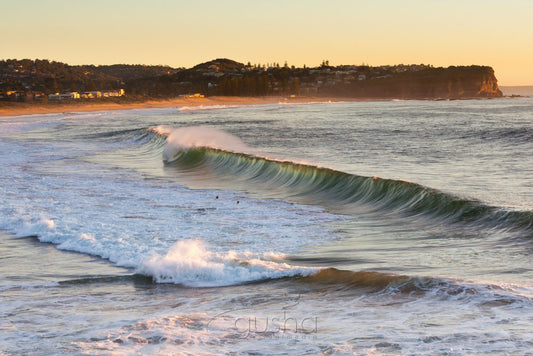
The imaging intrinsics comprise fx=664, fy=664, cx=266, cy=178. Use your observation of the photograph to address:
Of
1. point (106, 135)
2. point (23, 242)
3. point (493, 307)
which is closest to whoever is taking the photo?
point (493, 307)

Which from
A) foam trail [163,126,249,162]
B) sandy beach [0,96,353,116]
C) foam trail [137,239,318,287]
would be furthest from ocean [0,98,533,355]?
sandy beach [0,96,353,116]

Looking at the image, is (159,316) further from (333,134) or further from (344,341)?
(333,134)

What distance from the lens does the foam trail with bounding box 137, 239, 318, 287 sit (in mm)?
9664

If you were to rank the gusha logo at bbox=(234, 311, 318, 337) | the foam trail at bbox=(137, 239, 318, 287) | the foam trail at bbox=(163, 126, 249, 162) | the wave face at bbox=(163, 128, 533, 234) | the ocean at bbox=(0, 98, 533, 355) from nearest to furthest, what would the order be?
the ocean at bbox=(0, 98, 533, 355) → the gusha logo at bbox=(234, 311, 318, 337) → the foam trail at bbox=(137, 239, 318, 287) → the wave face at bbox=(163, 128, 533, 234) → the foam trail at bbox=(163, 126, 249, 162)

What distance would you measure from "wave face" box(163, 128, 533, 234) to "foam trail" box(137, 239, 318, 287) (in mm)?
5241

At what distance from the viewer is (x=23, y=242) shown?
12.8 metres

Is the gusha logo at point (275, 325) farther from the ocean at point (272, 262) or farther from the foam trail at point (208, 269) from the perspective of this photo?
the foam trail at point (208, 269)

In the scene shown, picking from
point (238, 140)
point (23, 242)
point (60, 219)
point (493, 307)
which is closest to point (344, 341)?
point (493, 307)

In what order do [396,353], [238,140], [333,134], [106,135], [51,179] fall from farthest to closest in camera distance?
[106,135] → [333,134] → [238,140] → [51,179] → [396,353]

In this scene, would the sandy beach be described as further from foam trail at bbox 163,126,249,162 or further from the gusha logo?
the gusha logo

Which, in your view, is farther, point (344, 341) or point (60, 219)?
point (60, 219)

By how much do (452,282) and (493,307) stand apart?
1000 mm

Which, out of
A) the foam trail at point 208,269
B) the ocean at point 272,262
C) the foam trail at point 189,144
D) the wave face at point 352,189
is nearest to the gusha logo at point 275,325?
the ocean at point 272,262

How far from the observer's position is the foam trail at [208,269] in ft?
31.7
